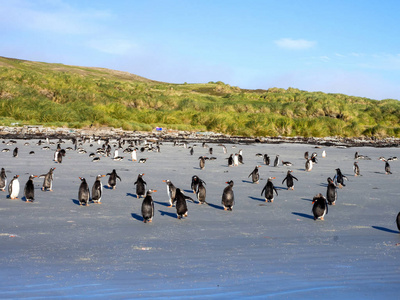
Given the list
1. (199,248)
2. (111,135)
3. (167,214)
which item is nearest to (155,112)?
(111,135)

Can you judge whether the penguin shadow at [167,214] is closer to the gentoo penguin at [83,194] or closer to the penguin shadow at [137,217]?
the penguin shadow at [137,217]

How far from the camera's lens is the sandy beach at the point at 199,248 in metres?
4.52

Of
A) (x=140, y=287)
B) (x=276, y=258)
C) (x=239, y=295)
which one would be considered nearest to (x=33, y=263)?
(x=140, y=287)

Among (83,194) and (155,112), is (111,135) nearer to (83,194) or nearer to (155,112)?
(155,112)

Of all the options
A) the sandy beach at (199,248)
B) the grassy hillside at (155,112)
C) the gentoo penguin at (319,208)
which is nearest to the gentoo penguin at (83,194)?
the sandy beach at (199,248)

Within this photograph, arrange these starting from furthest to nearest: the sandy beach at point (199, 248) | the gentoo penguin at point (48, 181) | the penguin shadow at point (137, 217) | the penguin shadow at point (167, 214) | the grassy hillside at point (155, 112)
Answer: the grassy hillside at point (155, 112)
the gentoo penguin at point (48, 181)
the penguin shadow at point (167, 214)
the penguin shadow at point (137, 217)
the sandy beach at point (199, 248)

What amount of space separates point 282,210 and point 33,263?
522 centimetres

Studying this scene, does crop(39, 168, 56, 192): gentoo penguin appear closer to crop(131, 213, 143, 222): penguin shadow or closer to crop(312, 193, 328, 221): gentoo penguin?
crop(131, 213, 143, 222): penguin shadow

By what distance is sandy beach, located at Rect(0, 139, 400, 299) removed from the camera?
178 inches

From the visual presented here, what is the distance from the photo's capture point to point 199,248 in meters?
6.06

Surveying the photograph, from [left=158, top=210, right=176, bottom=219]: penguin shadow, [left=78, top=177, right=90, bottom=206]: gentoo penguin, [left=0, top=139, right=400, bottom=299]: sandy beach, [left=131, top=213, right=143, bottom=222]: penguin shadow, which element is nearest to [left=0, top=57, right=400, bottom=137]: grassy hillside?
[left=78, top=177, right=90, bottom=206]: gentoo penguin

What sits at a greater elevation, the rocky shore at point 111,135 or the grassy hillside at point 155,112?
the grassy hillside at point 155,112

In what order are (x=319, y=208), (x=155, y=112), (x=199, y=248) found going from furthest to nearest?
(x=155, y=112), (x=319, y=208), (x=199, y=248)

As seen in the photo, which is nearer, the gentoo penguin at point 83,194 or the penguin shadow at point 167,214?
the penguin shadow at point 167,214
